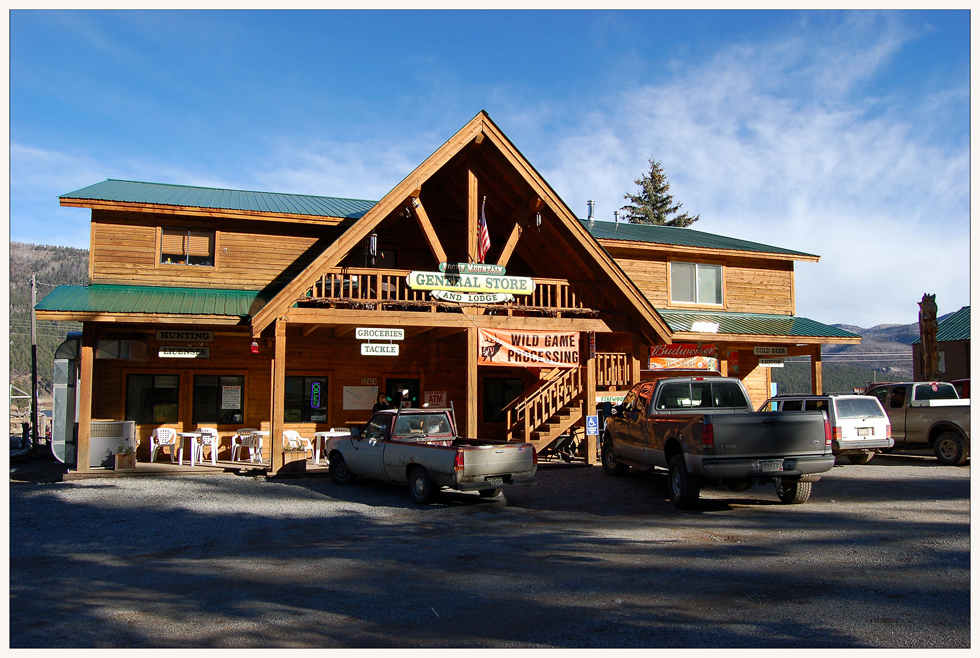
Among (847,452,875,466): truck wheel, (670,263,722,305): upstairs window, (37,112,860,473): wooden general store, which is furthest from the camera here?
(670,263,722,305): upstairs window

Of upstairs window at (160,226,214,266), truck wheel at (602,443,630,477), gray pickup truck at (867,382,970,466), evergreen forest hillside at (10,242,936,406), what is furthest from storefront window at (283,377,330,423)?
evergreen forest hillside at (10,242,936,406)

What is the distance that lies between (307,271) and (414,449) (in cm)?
509

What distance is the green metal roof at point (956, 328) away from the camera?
38812 millimetres

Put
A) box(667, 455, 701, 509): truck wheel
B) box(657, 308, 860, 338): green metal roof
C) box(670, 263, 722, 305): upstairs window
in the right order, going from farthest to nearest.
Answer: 1. box(670, 263, 722, 305): upstairs window
2. box(657, 308, 860, 338): green metal roof
3. box(667, 455, 701, 509): truck wheel

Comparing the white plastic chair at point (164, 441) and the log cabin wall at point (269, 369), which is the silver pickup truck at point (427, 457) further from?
the white plastic chair at point (164, 441)

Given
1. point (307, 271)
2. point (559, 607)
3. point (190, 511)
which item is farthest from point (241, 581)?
point (307, 271)

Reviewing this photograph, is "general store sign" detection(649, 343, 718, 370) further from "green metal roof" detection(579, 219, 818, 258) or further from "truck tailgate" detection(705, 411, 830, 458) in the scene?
"truck tailgate" detection(705, 411, 830, 458)

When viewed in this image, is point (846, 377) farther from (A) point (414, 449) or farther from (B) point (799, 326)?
(A) point (414, 449)

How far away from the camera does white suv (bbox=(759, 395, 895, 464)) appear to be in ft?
50.7

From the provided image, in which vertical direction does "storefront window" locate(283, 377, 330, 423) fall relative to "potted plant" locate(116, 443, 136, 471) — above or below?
above

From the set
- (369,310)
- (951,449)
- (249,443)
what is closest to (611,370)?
(369,310)

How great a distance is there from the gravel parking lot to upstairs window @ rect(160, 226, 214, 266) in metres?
7.04

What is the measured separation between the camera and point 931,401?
54.6 ft

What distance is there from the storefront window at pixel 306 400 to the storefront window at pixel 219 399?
1216 millimetres
